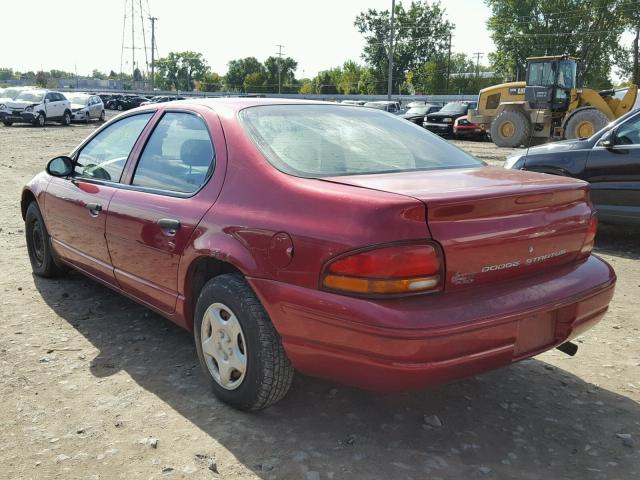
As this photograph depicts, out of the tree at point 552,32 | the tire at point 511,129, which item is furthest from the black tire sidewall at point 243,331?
the tree at point 552,32

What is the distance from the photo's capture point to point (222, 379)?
2990 millimetres

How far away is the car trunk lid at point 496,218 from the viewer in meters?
2.38

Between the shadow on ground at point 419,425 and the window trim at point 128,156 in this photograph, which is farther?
the window trim at point 128,156

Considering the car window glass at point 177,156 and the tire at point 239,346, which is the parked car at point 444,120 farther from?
the tire at point 239,346

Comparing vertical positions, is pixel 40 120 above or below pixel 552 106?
below

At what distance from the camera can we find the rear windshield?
2914 mm

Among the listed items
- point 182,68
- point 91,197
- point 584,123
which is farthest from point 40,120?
point 182,68

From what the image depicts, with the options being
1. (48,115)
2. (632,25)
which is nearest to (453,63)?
(632,25)

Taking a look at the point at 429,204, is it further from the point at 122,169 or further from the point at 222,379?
the point at 122,169

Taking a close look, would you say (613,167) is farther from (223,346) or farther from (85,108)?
(85,108)

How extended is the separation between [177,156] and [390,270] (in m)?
1.67

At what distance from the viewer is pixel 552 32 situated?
228 feet

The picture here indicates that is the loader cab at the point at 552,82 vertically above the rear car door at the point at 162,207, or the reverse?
the loader cab at the point at 552,82

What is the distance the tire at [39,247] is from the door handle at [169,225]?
208cm
